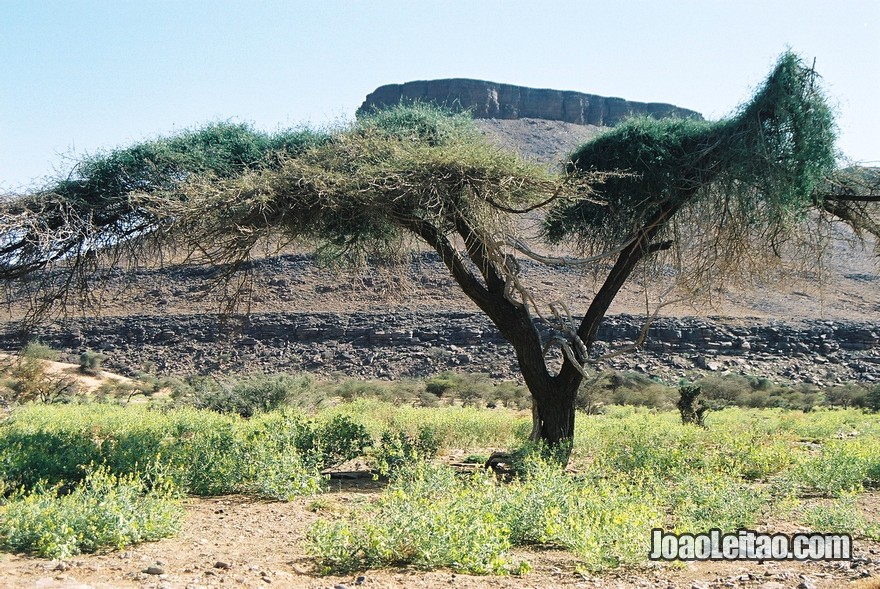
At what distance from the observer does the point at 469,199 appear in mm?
9180

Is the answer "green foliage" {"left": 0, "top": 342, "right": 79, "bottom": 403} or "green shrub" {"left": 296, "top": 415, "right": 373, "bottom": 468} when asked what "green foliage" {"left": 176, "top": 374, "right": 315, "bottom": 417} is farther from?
"green shrub" {"left": 296, "top": 415, "right": 373, "bottom": 468}

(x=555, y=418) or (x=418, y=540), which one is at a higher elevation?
(x=418, y=540)

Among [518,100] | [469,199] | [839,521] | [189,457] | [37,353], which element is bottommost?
[37,353]

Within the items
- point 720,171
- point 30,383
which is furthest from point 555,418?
point 30,383

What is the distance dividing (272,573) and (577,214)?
7581 millimetres

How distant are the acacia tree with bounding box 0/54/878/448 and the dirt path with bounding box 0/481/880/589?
381 centimetres

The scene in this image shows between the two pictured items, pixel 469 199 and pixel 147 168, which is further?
pixel 147 168

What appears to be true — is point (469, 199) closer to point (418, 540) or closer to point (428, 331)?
point (418, 540)

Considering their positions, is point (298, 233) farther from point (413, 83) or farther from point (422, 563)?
point (413, 83)

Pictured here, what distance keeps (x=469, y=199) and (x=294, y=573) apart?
520 cm

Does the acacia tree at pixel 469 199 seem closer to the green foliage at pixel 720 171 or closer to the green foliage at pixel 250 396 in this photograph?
the green foliage at pixel 720 171

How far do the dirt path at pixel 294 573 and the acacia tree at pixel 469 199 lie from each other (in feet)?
12.5

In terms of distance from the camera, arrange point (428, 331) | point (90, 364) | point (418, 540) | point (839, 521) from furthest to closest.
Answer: point (428, 331), point (90, 364), point (839, 521), point (418, 540)

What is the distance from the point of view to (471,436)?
12.6 m
